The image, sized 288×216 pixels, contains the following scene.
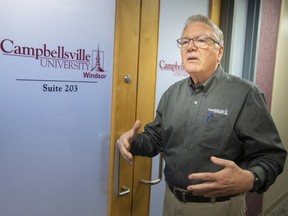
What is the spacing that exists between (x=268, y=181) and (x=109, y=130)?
0.75 meters

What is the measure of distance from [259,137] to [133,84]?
0.66 meters

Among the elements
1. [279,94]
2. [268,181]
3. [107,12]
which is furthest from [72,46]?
[279,94]

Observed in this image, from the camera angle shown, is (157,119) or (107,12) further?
(157,119)

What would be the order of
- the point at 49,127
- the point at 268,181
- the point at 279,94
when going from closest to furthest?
the point at 268,181 → the point at 49,127 → the point at 279,94

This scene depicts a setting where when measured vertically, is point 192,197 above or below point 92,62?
below

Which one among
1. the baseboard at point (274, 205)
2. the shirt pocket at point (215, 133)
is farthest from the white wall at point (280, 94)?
the shirt pocket at point (215, 133)

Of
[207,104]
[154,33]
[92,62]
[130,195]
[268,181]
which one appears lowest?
[130,195]

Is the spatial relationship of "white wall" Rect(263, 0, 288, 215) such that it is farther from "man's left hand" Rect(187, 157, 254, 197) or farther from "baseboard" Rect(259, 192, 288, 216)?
"man's left hand" Rect(187, 157, 254, 197)

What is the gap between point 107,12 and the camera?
1.32m

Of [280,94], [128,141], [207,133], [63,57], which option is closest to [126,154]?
[128,141]

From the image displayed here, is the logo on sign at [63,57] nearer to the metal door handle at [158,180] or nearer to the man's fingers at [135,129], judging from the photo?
the man's fingers at [135,129]

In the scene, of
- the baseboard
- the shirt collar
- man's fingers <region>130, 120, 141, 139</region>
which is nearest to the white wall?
the baseboard

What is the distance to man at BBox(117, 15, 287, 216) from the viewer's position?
118 cm

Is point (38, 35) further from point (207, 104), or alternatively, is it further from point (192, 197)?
point (192, 197)
